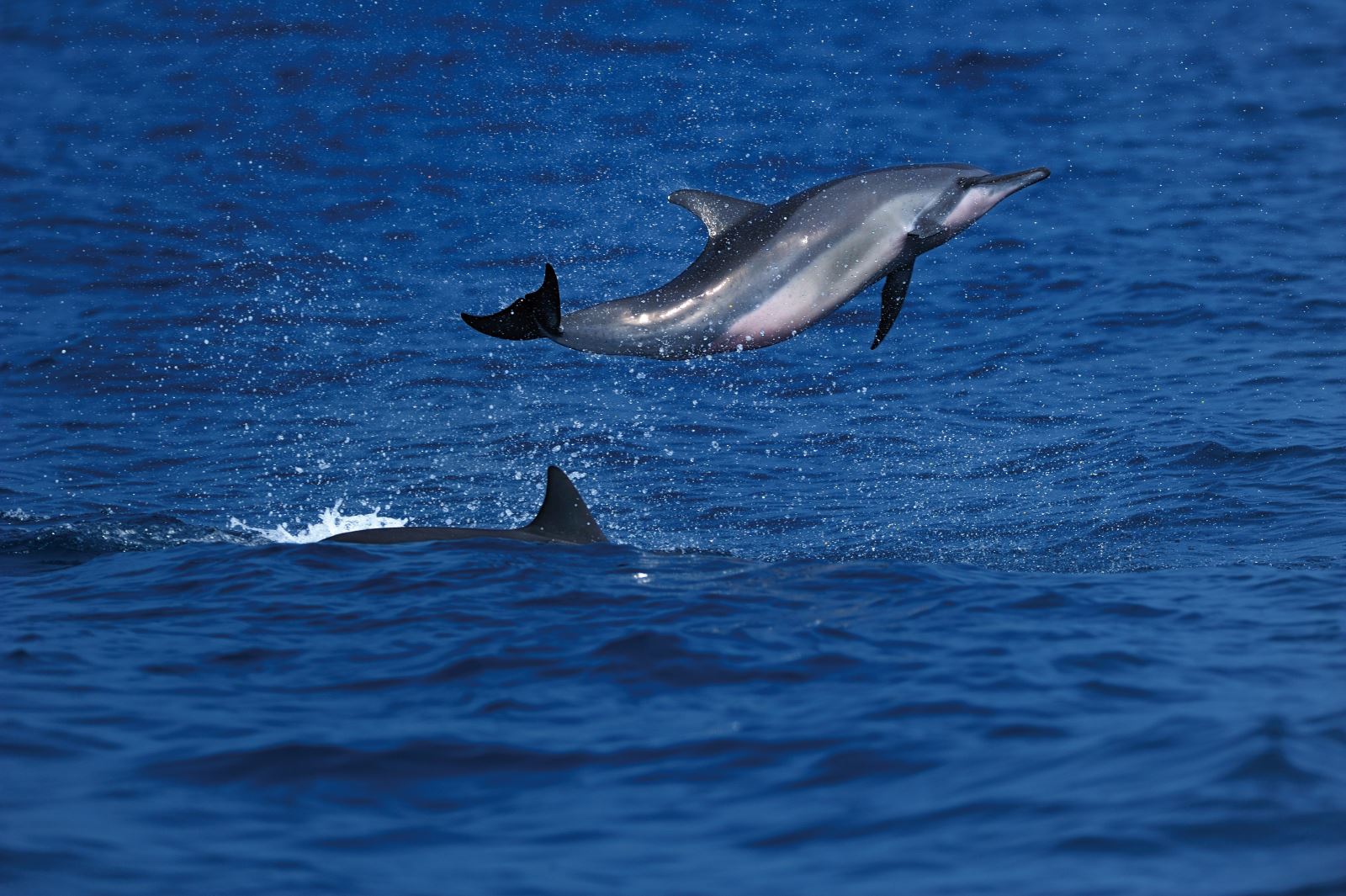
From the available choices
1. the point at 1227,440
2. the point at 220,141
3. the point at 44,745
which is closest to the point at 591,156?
the point at 220,141

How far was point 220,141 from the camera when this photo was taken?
31.1 meters

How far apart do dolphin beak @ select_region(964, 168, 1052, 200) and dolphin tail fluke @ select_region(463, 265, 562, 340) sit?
131 inches

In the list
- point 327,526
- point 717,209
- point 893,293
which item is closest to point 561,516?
point 717,209

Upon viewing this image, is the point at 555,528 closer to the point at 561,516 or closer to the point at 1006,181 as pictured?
the point at 561,516

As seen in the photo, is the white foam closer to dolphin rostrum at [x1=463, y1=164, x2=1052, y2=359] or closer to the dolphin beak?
dolphin rostrum at [x1=463, y1=164, x2=1052, y2=359]

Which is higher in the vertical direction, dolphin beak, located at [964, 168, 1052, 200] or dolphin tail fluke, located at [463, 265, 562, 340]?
dolphin beak, located at [964, 168, 1052, 200]

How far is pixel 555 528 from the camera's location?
12273 millimetres

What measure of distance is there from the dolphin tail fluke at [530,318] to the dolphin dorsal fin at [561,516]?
3336mm

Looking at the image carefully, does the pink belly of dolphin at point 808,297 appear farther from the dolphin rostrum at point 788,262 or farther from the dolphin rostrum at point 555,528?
the dolphin rostrum at point 555,528

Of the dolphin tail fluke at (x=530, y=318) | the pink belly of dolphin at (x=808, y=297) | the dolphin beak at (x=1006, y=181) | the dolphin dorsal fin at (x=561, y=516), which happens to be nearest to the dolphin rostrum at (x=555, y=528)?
the dolphin dorsal fin at (x=561, y=516)

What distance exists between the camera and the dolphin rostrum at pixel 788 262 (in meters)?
9.59

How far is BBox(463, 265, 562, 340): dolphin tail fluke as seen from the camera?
8.77 metres

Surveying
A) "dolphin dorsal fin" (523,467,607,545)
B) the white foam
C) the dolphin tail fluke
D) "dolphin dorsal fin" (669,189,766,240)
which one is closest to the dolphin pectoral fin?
"dolphin dorsal fin" (669,189,766,240)

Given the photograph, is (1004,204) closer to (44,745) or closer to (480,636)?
(480,636)
